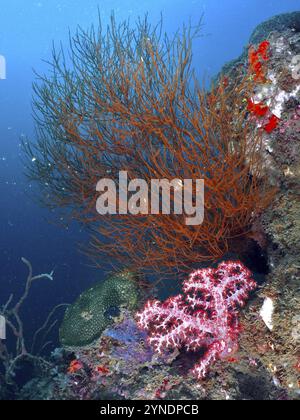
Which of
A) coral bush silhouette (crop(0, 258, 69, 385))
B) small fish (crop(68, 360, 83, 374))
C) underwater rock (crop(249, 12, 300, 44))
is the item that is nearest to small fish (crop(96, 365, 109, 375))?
small fish (crop(68, 360, 83, 374))

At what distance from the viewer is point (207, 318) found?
3252 millimetres

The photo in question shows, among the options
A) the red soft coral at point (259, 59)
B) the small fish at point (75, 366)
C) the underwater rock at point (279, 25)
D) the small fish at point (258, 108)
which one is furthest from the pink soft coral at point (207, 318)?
the underwater rock at point (279, 25)

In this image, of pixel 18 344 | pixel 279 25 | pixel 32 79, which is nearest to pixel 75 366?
pixel 18 344

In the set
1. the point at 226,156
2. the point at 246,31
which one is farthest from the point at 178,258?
the point at 246,31

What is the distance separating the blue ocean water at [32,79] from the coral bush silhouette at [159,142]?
509 millimetres

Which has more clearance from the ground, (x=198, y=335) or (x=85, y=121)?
(x=85, y=121)

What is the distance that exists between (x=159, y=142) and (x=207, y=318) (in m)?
2.58

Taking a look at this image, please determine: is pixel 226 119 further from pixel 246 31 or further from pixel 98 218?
pixel 246 31

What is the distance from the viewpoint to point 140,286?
4383 mm

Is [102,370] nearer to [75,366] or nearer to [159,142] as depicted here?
[75,366]

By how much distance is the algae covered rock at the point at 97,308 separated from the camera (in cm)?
396

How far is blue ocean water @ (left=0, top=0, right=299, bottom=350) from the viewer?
1115 centimetres

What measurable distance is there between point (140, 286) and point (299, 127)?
293 centimetres

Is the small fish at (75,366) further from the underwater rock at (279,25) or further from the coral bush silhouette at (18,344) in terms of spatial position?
the underwater rock at (279,25)
